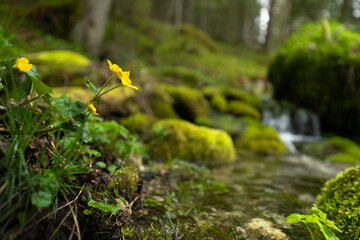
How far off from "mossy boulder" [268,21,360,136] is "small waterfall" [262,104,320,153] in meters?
0.41

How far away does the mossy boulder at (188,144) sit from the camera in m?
4.09

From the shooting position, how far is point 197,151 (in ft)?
14.1

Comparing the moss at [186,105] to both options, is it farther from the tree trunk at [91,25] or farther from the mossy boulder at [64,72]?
the tree trunk at [91,25]

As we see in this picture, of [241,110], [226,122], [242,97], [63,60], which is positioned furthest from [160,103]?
[242,97]

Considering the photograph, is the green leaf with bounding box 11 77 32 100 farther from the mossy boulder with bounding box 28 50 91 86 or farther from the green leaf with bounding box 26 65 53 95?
the mossy boulder with bounding box 28 50 91 86

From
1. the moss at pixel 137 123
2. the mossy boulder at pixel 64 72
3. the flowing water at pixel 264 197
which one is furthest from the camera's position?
the mossy boulder at pixel 64 72

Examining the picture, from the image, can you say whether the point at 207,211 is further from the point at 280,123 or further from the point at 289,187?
the point at 280,123

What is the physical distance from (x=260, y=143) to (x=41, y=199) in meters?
5.63

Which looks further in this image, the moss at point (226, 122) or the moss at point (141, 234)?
the moss at point (226, 122)

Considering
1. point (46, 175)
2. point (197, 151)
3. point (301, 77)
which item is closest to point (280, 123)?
point (301, 77)

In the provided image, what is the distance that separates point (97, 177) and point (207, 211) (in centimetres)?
91

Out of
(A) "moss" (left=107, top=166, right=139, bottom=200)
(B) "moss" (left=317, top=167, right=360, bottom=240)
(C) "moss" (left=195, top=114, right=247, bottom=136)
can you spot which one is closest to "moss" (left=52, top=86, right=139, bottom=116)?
(C) "moss" (left=195, top=114, right=247, bottom=136)

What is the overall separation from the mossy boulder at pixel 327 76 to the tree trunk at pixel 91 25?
7.40m

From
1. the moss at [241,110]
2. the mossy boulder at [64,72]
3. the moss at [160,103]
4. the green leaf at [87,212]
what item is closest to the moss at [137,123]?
the moss at [160,103]
